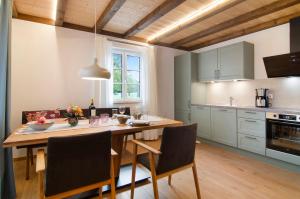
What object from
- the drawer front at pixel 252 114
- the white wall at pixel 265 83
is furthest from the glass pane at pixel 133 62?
the drawer front at pixel 252 114

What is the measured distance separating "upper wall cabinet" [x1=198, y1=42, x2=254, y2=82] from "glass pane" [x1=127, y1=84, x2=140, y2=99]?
1.68 meters

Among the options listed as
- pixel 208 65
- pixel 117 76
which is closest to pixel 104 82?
pixel 117 76

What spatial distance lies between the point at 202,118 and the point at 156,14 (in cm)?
251

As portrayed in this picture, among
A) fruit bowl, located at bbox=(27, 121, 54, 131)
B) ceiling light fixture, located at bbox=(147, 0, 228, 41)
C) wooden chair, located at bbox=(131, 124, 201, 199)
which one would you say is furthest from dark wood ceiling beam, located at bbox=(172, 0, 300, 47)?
fruit bowl, located at bbox=(27, 121, 54, 131)

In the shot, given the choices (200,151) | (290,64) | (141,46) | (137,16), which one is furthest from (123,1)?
(200,151)

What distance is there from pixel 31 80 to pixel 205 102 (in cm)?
396

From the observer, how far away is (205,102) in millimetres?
4629

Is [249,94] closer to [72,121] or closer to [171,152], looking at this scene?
[171,152]

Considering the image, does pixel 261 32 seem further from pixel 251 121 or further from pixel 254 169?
pixel 254 169

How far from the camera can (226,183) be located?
2248 mm

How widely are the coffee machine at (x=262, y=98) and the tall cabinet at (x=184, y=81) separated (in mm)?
1486

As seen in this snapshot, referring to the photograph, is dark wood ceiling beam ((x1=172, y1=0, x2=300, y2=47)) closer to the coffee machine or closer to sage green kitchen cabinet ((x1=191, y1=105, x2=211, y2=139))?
the coffee machine

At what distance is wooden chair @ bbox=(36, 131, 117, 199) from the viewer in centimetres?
117

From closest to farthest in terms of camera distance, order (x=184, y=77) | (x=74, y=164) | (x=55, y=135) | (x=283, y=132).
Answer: (x=74, y=164), (x=55, y=135), (x=283, y=132), (x=184, y=77)
